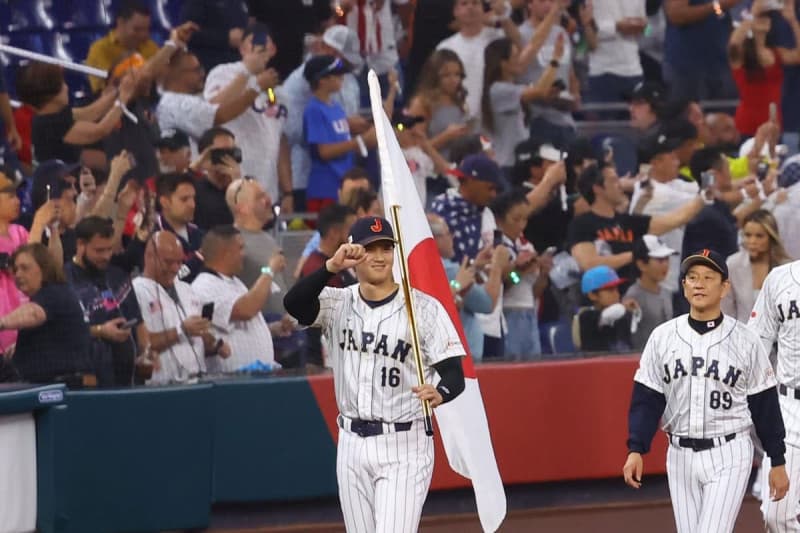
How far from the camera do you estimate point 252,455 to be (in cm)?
880

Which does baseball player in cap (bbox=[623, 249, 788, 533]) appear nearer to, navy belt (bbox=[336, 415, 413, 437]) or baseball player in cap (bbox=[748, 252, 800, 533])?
baseball player in cap (bbox=[748, 252, 800, 533])

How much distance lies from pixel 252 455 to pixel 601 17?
502 cm

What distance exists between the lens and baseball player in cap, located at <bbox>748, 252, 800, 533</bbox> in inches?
273

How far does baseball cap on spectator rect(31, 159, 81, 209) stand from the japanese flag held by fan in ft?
7.49

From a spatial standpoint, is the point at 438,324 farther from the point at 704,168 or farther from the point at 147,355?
A: the point at 704,168

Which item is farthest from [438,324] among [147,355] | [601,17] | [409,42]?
[601,17]

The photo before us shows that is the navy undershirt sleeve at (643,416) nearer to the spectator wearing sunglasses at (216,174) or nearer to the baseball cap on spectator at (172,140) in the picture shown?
the spectator wearing sunglasses at (216,174)

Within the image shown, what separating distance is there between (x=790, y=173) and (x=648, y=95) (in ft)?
4.28

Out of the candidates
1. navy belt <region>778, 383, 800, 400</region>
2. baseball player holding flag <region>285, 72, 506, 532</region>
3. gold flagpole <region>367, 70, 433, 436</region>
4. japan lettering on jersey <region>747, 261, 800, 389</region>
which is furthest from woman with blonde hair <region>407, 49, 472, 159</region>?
baseball player holding flag <region>285, 72, 506, 532</region>

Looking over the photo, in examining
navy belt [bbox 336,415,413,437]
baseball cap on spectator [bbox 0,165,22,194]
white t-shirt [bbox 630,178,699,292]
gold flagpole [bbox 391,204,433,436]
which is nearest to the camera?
gold flagpole [bbox 391,204,433,436]

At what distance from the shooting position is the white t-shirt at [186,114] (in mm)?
9492

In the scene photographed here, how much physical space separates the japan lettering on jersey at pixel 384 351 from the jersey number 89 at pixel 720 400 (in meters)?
1.23

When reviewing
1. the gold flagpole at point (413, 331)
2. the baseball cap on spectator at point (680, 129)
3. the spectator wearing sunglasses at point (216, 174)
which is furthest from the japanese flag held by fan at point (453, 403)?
the baseball cap on spectator at point (680, 129)

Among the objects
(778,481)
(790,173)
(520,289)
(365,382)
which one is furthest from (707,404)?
(790,173)
